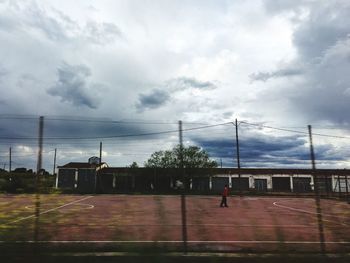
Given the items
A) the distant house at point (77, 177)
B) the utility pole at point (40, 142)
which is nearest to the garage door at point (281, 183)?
the distant house at point (77, 177)

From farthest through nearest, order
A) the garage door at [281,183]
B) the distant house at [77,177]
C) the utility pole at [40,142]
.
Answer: the garage door at [281,183] < the distant house at [77,177] < the utility pole at [40,142]

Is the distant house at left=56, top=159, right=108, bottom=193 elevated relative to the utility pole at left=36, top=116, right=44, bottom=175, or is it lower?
elevated

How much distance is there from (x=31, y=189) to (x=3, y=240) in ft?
6.58

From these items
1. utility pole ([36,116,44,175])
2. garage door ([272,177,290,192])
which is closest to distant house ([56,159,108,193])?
garage door ([272,177,290,192])

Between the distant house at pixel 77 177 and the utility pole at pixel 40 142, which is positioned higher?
the distant house at pixel 77 177

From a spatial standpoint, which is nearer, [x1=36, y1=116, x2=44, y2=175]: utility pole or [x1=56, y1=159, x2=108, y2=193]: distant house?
[x1=36, y1=116, x2=44, y2=175]: utility pole

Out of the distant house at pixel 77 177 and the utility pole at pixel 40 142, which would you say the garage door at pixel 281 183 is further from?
the utility pole at pixel 40 142

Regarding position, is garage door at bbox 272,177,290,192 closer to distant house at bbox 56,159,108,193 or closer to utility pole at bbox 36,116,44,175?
distant house at bbox 56,159,108,193

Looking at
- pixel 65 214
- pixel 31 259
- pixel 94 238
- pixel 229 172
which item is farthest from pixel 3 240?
pixel 229 172

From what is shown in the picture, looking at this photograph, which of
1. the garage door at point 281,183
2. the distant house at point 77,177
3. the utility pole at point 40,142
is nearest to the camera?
the utility pole at point 40,142

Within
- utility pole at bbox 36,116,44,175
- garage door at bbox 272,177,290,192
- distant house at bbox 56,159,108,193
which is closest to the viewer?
utility pole at bbox 36,116,44,175

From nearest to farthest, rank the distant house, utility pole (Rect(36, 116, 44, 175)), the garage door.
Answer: utility pole (Rect(36, 116, 44, 175)), the distant house, the garage door

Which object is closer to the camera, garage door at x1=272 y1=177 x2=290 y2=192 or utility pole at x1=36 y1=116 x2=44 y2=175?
utility pole at x1=36 y1=116 x2=44 y2=175

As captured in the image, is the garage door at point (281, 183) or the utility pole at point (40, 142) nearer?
the utility pole at point (40, 142)
